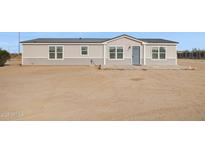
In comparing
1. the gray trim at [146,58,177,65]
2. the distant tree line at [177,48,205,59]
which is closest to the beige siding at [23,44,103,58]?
the gray trim at [146,58,177,65]

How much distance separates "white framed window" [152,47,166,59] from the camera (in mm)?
27500

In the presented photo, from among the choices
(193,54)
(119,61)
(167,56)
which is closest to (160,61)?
(167,56)

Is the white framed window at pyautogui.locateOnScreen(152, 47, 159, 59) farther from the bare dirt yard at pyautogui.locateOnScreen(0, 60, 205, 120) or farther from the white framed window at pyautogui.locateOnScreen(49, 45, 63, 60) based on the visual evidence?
the bare dirt yard at pyautogui.locateOnScreen(0, 60, 205, 120)

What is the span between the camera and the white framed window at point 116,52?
27297 mm

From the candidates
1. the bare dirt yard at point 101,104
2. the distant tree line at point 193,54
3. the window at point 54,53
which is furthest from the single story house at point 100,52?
the distant tree line at point 193,54

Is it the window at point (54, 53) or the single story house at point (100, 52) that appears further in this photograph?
the window at point (54, 53)

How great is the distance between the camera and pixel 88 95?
1000cm

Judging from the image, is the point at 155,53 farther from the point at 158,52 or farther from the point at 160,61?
the point at 160,61

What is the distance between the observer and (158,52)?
27547mm

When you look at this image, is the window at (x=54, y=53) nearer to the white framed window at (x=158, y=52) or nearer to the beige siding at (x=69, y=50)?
the beige siding at (x=69, y=50)

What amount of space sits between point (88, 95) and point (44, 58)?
737 inches

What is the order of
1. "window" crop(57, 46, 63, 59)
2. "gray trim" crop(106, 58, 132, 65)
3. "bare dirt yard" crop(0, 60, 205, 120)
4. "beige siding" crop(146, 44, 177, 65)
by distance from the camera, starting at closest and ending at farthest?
"bare dirt yard" crop(0, 60, 205, 120), "gray trim" crop(106, 58, 132, 65), "beige siding" crop(146, 44, 177, 65), "window" crop(57, 46, 63, 59)
